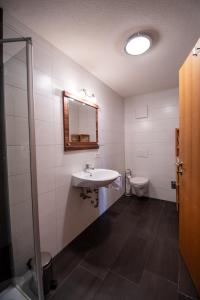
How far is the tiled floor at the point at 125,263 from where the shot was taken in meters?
1.14

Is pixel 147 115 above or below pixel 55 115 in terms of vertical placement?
above

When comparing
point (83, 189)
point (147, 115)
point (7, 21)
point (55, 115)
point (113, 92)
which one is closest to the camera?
point (7, 21)

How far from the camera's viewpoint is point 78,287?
119 cm

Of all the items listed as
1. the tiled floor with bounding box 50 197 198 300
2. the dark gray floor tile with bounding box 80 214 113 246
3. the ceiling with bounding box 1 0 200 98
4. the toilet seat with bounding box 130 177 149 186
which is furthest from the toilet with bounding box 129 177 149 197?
the ceiling with bounding box 1 0 200 98

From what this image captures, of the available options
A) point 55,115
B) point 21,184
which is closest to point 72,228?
point 21,184

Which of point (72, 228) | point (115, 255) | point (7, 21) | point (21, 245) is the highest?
point (7, 21)

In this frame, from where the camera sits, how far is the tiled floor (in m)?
1.14

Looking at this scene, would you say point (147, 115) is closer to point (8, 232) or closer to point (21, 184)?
point (21, 184)

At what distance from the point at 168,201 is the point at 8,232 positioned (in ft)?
9.12

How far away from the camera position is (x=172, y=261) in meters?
1.43

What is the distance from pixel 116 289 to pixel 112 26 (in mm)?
2294

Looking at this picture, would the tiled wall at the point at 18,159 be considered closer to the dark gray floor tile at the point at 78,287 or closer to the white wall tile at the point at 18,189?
the white wall tile at the point at 18,189

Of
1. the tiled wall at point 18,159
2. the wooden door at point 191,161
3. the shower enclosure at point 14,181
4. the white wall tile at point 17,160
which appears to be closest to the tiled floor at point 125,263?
the wooden door at point 191,161

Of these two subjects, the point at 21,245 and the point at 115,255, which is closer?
the point at 21,245
